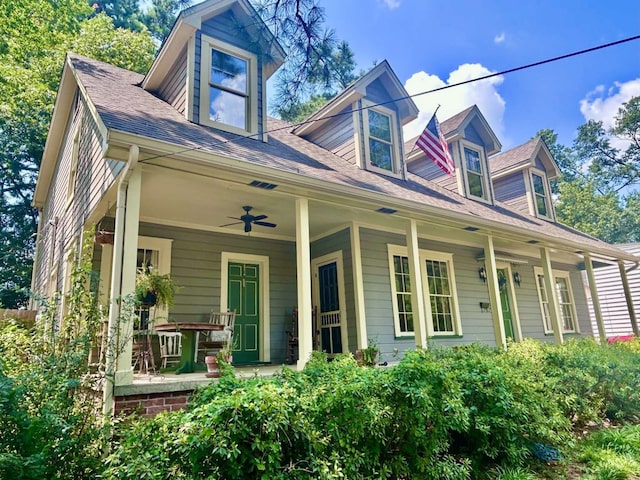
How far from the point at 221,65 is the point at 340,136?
285 centimetres

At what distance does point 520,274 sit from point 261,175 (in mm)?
8456

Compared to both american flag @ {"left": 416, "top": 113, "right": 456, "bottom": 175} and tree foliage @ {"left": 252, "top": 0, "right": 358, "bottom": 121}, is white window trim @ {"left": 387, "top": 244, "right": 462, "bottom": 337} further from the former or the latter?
tree foliage @ {"left": 252, "top": 0, "right": 358, "bottom": 121}

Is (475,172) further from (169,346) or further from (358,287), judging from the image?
(169,346)

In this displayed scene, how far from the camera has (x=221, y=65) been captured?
6719 mm

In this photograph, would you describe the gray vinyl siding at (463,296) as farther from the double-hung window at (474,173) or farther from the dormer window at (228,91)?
the dormer window at (228,91)

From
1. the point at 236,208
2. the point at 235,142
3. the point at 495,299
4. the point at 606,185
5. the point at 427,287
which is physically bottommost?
the point at 495,299

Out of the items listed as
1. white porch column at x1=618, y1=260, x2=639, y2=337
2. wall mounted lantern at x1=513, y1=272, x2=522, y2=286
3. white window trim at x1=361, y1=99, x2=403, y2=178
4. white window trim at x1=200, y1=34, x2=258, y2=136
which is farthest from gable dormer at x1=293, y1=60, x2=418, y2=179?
white porch column at x1=618, y1=260, x2=639, y2=337

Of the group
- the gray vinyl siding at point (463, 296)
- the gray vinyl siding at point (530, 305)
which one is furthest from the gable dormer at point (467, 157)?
the gray vinyl siding at point (530, 305)

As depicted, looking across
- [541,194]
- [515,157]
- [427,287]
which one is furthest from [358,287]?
[541,194]

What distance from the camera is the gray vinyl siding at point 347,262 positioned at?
706 centimetres

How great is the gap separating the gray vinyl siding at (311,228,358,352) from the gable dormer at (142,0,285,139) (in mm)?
2184

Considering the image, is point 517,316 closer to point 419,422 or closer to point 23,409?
point 419,422

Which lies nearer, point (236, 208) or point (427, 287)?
point (236, 208)

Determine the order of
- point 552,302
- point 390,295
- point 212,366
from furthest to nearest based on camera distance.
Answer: point 552,302 → point 390,295 → point 212,366
